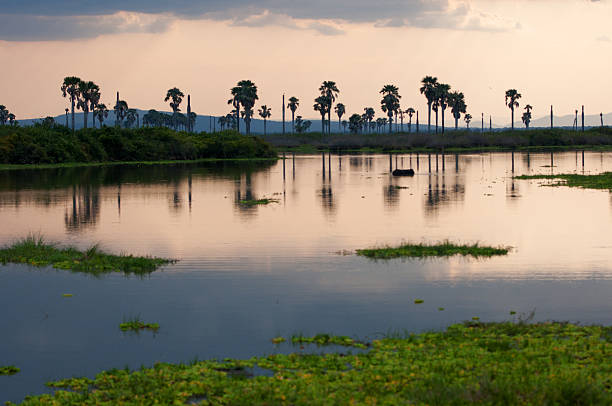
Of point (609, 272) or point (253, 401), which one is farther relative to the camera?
point (609, 272)

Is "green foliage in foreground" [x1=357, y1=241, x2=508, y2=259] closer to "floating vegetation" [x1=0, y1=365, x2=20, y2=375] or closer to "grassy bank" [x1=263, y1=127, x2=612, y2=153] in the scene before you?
"floating vegetation" [x1=0, y1=365, x2=20, y2=375]

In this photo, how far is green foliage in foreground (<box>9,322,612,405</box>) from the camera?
7957mm

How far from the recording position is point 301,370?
9.34 metres

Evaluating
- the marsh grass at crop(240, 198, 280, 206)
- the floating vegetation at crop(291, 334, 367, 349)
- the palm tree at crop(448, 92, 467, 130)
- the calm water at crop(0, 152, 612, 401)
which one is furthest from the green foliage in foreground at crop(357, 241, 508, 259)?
the palm tree at crop(448, 92, 467, 130)

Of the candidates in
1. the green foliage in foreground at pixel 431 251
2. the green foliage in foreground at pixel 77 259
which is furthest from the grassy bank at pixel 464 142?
the green foliage in foreground at pixel 77 259

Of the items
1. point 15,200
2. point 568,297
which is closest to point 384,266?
point 568,297

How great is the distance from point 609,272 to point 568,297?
3125 mm

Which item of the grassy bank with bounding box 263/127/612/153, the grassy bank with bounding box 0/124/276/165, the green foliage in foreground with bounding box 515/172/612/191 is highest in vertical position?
the grassy bank with bounding box 263/127/612/153

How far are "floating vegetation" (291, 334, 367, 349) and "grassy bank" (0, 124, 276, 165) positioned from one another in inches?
2691

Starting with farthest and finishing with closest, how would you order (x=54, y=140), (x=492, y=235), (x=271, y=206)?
(x=54, y=140), (x=271, y=206), (x=492, y=235)

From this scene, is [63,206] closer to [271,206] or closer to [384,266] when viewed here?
[271,206]

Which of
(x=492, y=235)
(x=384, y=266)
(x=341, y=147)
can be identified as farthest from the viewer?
(x=341, y=147)

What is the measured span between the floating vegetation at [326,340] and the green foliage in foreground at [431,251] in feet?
25.3

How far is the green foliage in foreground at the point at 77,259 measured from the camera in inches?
690
